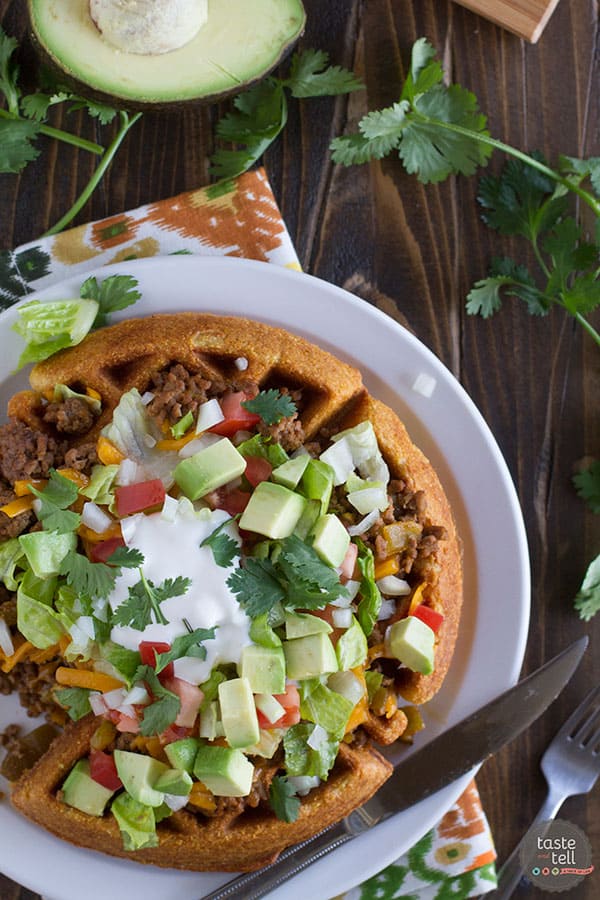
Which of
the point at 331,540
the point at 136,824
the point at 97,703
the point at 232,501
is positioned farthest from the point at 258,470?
the point at 136,824

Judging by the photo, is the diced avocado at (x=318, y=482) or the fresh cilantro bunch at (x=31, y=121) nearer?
the diced avocado at (x=318, y=482)

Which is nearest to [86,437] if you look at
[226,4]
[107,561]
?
[107,561]

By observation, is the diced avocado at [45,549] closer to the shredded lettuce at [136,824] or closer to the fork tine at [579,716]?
the shredded lettuce at [136,824]

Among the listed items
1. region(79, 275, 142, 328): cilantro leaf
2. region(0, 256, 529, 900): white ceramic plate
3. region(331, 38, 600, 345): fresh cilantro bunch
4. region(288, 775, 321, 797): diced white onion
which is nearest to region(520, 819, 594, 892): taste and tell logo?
region(0, 256, 529, 900): white ceramic plate

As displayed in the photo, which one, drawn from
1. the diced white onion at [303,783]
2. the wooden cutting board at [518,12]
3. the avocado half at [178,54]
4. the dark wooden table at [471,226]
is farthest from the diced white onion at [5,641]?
the wooden cutting board at [518,12]

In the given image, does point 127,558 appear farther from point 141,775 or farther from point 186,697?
point 141,775

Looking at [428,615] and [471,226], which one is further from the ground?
[471,226]

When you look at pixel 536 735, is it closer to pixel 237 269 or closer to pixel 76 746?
pixel 76 746
